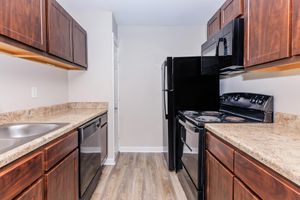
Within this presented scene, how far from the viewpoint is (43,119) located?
89.0 inches

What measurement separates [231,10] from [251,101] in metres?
0.87

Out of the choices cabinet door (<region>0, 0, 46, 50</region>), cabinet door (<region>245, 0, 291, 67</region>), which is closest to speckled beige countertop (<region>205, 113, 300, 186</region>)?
cabinet door (<region>245, 0, 291, 67</region>)

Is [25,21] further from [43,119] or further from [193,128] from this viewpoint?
[193,128]

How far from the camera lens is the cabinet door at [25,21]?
4.66 feet

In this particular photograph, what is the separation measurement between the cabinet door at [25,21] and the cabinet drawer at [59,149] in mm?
736

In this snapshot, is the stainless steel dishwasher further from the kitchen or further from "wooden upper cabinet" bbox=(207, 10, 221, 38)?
"wooden upper cabinet" bbox=(207, 10, 221, 38)

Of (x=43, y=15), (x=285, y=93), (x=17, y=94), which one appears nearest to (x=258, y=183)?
(x=285, y=93)

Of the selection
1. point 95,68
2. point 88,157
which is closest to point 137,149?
point 95,68

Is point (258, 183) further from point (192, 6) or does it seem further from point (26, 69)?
point (192, 6)

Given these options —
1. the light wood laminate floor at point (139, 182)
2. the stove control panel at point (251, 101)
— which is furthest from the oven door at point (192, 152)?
the stove control panel at point (251, 101)

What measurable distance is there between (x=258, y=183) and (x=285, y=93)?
1089mm

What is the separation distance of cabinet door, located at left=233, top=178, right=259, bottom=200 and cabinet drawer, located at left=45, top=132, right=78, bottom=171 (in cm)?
112

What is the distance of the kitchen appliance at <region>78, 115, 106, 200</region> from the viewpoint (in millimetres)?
2119

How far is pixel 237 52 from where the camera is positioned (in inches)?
74.7
